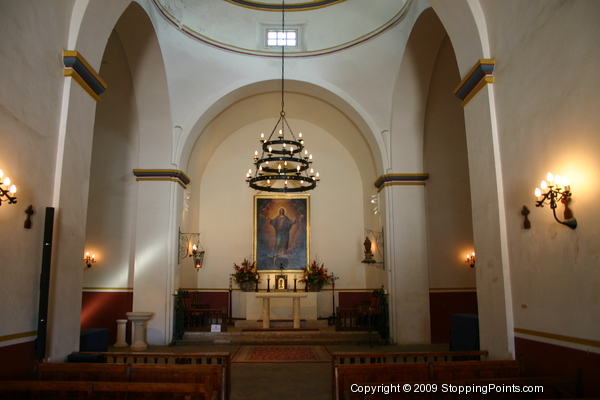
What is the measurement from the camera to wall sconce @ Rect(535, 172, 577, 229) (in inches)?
188

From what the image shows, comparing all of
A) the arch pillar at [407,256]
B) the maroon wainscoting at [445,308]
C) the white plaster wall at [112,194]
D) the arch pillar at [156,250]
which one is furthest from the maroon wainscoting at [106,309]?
the maroon wainscoting at [445,308]

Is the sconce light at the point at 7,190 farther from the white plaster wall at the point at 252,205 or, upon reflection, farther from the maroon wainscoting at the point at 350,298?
the maroon wainscoting at the point at 350,298

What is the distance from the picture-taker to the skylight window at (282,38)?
13344 millimetres

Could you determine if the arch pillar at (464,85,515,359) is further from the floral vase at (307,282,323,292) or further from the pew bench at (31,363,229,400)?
the floral vase at (307,282,323,292)

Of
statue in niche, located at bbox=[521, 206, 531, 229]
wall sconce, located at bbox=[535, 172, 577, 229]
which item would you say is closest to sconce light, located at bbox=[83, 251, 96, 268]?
statue in niche, located at bbox=[521, 206, 531, 229]

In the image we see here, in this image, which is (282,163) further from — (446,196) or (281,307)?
(281,307)

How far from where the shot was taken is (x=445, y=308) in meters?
12.3

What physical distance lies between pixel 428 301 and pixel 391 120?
4.72m

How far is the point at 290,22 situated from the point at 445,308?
348 inches

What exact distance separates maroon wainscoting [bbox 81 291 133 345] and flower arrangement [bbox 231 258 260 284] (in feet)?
11.1

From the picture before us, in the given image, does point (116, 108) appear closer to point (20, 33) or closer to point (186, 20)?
point (186, 20)

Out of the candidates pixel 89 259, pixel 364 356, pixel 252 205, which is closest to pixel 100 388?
pixel 364 356

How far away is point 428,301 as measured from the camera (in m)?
11.9

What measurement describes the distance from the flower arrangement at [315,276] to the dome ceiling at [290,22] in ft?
21.3
